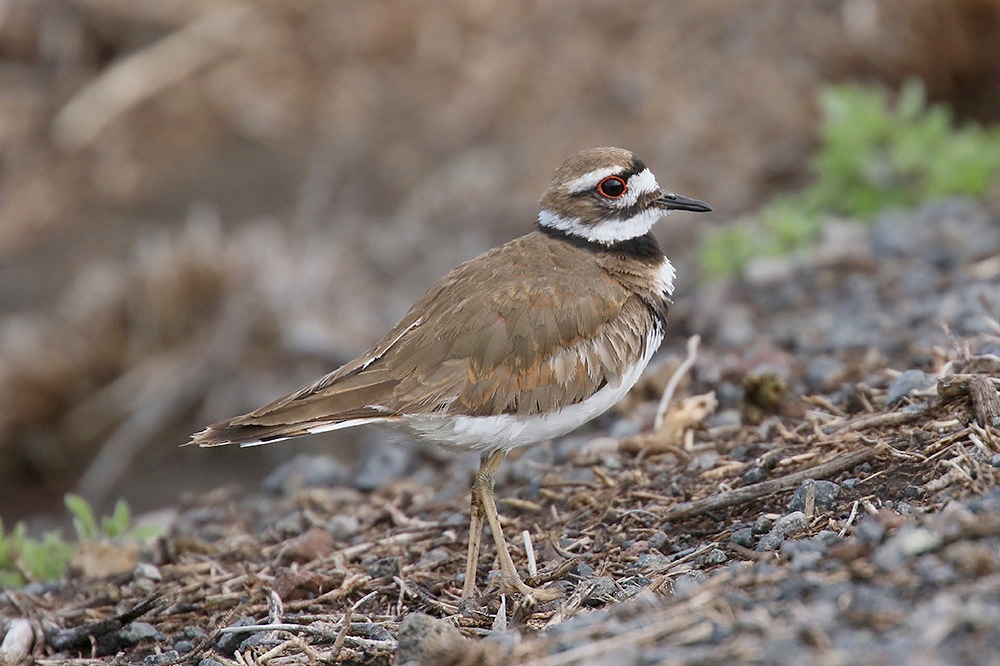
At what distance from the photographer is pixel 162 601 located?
4.08 metres

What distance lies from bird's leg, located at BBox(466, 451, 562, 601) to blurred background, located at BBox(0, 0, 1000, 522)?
2.60 metres

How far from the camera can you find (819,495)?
3645 millimetres

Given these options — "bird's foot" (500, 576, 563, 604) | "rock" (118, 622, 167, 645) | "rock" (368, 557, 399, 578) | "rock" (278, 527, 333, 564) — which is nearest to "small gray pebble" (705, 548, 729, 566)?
"bird's foot" (500, 576, 563, 604)

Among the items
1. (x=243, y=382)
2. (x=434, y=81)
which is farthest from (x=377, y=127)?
(x=243, y=382)

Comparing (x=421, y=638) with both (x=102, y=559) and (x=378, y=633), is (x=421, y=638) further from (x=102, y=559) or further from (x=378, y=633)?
(x=102, y=559)

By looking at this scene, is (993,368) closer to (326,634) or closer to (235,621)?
(326,634)

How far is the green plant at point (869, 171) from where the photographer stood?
6.85 m

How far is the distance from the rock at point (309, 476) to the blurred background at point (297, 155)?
899 millimetres

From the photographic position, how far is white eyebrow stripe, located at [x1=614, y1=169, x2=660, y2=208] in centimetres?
440

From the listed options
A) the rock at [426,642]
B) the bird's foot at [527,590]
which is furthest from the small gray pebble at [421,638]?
the bird's foot at [527,590]

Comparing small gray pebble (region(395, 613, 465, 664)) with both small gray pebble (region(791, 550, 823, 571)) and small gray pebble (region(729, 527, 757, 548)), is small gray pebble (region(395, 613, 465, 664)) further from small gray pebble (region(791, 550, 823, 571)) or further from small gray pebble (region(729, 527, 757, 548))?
small gray pebble (region(729, 527, 757, 548))

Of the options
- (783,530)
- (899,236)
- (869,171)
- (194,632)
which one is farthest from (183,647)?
(869,171)

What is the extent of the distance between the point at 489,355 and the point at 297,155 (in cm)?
584

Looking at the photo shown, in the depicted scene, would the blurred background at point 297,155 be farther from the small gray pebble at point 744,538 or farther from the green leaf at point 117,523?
the small gray pebble at point 744,538
